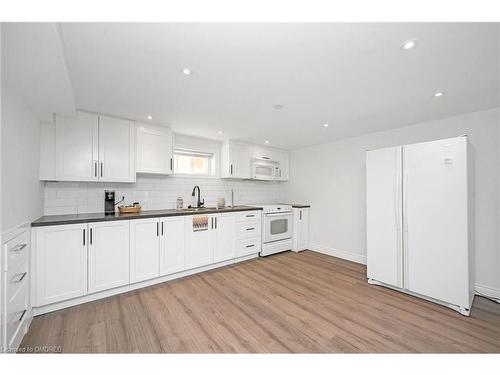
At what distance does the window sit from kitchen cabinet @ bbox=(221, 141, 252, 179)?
10.4 inches

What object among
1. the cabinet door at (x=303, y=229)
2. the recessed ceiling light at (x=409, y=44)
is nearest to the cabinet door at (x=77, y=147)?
the recessed ceiling light at (x=409, y=44)

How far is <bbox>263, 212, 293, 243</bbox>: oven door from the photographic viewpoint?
388cm

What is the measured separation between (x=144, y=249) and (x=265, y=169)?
283 cm

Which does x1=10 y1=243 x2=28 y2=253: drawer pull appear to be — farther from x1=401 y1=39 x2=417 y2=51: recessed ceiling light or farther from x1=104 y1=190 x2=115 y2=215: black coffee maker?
x1=401 y1=39 x2=417 y2=51: recessed ceiling light

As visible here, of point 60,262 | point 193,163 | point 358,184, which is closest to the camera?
point 60,262

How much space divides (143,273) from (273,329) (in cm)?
173

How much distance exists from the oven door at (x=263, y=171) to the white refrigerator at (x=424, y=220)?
2.14 metres

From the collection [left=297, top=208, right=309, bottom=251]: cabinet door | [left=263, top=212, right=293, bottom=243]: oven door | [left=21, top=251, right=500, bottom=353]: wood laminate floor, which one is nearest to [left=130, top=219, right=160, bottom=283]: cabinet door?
[left=21, top=251, right=500, bottom=353]: wood laminate floor

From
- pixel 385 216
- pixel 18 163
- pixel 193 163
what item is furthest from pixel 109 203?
pixel 385 216

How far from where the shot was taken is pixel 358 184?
3.67 m

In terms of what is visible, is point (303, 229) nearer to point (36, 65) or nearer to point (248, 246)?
point (248, 246)

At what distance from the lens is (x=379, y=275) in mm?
2658

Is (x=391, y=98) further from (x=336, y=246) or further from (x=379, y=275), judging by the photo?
(x=336, y=246)

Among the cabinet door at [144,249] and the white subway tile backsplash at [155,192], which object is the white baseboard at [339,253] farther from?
the cabinet door at [144,249]
